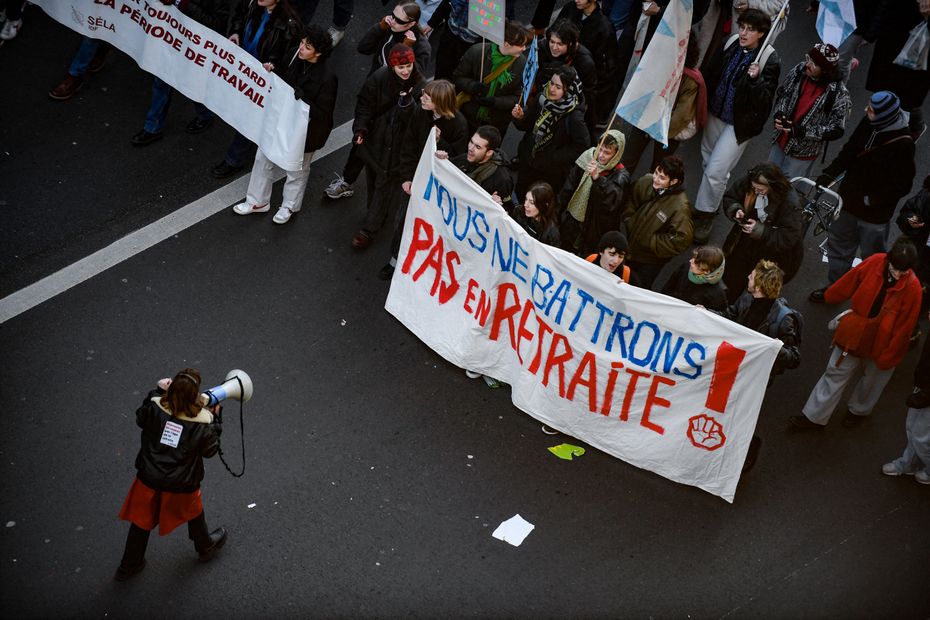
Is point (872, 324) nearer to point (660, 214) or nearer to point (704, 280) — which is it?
point (704, 280)

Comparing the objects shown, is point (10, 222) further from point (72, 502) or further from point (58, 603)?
point (58, 603)

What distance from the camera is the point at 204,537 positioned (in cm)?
642

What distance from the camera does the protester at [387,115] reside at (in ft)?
27.9

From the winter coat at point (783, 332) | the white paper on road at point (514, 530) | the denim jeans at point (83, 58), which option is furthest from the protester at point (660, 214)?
the denim jeans at point (83, 58)

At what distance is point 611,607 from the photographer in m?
6.65

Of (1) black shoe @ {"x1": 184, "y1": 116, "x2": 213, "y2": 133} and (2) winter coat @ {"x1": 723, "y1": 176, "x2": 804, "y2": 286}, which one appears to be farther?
(1) black shoe @ {"x1": 184, "y1": 116, "x2": 213, "y2": 133}

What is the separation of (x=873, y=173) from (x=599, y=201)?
2.29m

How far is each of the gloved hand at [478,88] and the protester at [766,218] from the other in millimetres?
2314

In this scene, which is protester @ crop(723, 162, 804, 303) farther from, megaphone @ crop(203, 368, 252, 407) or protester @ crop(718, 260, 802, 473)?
megaphone @ crop(203, 368, 252, 407)

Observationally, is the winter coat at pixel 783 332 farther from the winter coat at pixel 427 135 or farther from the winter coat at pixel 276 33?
the winter coat at pixel 276 33

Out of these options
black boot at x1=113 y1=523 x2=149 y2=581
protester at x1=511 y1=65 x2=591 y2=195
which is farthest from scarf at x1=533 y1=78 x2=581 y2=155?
black boot at x1=113 y1=523 x2=149 y2=581

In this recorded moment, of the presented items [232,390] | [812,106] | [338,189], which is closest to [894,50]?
[812,106]

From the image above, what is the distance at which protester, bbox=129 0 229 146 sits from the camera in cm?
930

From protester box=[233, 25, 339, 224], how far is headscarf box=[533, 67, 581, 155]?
1.69 metres
